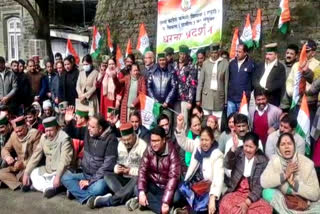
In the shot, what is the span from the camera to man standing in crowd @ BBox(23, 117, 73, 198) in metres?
6.25

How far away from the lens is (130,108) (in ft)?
25.6

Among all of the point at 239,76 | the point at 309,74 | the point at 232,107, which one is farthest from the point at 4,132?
the point at 309,74

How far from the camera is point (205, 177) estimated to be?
532 cm

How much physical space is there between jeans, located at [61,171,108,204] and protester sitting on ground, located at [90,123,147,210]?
0.09 meters

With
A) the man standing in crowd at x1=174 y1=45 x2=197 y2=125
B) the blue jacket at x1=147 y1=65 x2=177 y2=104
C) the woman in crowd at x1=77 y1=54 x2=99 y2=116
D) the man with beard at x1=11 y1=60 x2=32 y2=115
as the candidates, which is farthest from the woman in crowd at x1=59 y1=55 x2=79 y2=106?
the man standing in crowd at x1=174 y1=45 x2=197 y2=125

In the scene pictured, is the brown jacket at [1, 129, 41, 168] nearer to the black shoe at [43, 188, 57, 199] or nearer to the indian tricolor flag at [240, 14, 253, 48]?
the black shoe at [43, 188, 57, 199]

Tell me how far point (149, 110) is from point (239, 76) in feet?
4.95

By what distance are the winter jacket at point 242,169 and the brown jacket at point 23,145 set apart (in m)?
2.99

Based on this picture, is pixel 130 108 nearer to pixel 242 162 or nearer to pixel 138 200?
pixel 138 200

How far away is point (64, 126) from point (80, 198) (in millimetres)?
1502

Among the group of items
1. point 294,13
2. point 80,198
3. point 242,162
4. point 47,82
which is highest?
point 294,13

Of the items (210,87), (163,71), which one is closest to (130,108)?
(163,71)

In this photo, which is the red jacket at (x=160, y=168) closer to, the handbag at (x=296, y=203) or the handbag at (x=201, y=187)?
the handbag at (x=201, y=187)

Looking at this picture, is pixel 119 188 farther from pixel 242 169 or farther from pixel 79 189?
pixel 242 169
